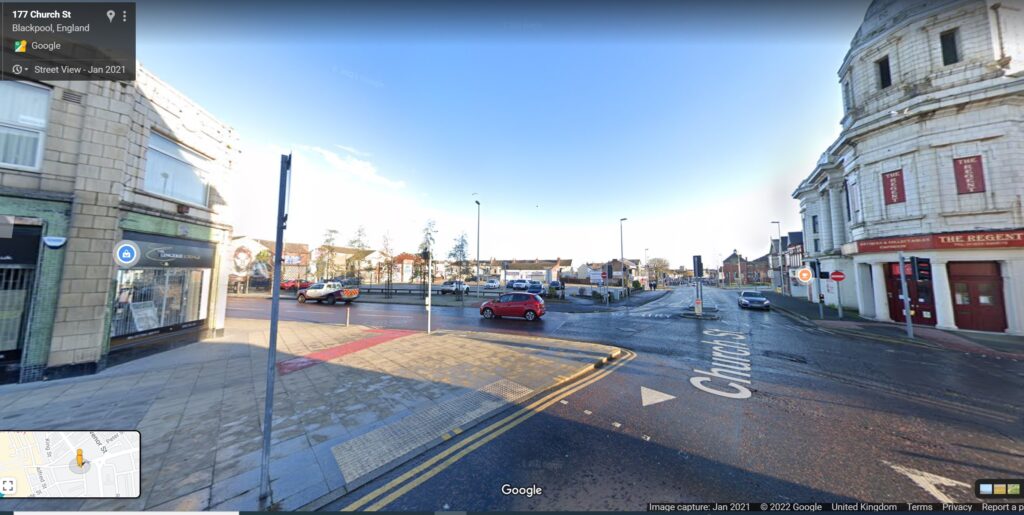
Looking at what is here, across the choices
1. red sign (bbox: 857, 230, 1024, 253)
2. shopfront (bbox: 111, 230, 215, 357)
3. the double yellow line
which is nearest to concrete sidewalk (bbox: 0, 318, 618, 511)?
the double yellow line

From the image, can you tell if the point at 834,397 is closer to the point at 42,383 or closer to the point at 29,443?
the point at 29,443

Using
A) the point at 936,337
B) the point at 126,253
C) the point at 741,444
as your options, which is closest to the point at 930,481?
the point at 741,444

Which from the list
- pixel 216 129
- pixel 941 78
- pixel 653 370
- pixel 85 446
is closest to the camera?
pixel 85 446

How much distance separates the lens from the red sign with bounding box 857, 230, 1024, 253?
42.1 ft

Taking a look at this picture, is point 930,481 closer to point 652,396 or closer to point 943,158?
point 652,396

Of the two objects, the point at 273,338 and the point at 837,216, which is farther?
the point at 837,216

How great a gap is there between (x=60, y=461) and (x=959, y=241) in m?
26.6

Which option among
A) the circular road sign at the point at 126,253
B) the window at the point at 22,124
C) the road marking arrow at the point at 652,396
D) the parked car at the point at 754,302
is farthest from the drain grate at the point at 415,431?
the parked car at the point at 754,302

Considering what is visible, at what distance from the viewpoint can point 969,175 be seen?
13.8 m

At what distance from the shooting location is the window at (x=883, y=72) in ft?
56.2

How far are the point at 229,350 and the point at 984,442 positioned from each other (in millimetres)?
16585

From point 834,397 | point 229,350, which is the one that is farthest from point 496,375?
point 229,350

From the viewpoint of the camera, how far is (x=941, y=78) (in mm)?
14664

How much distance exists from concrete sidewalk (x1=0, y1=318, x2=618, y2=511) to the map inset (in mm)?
553
